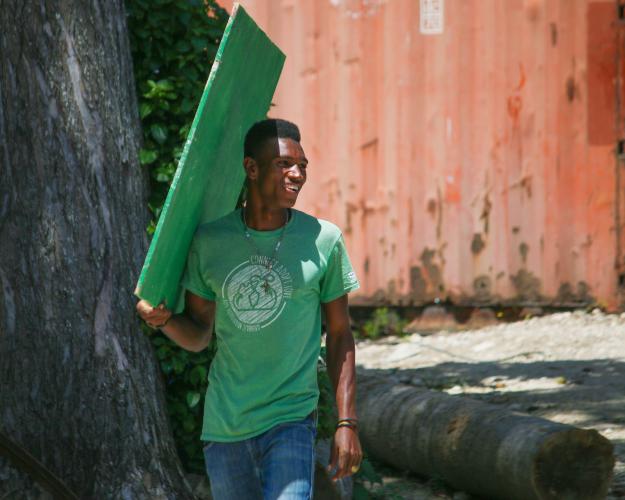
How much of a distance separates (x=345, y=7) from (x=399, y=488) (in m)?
4.96

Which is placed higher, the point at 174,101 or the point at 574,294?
the point at 174,101

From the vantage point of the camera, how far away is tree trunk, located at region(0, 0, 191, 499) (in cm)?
445

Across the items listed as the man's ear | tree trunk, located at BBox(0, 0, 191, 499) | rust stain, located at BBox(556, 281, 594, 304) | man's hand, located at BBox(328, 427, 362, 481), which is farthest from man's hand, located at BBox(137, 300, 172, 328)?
rust stain, located at BBox(556, 281, 594, 304)

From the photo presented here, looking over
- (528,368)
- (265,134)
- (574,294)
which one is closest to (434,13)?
(574,294)

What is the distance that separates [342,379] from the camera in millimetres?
3447

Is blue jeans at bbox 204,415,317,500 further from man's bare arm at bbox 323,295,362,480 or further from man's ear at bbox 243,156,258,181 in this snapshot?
man's ear at bbox 243,156,258,181

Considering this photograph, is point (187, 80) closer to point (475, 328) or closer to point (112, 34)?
point (112, 34)

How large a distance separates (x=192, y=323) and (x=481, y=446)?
7.63 ft

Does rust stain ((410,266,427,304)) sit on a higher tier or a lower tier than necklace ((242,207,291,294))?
lower

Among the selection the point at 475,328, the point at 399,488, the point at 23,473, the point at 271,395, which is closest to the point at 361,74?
the point at 475,328

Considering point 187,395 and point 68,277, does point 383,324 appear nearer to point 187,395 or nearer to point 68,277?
point 187,395

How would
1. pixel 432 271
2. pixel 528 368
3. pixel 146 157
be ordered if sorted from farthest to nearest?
1. pixel 432 271
2. pixel 528 368
3. pixel 146 157

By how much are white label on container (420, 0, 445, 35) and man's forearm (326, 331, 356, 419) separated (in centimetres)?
659

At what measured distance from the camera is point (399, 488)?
594 cm
